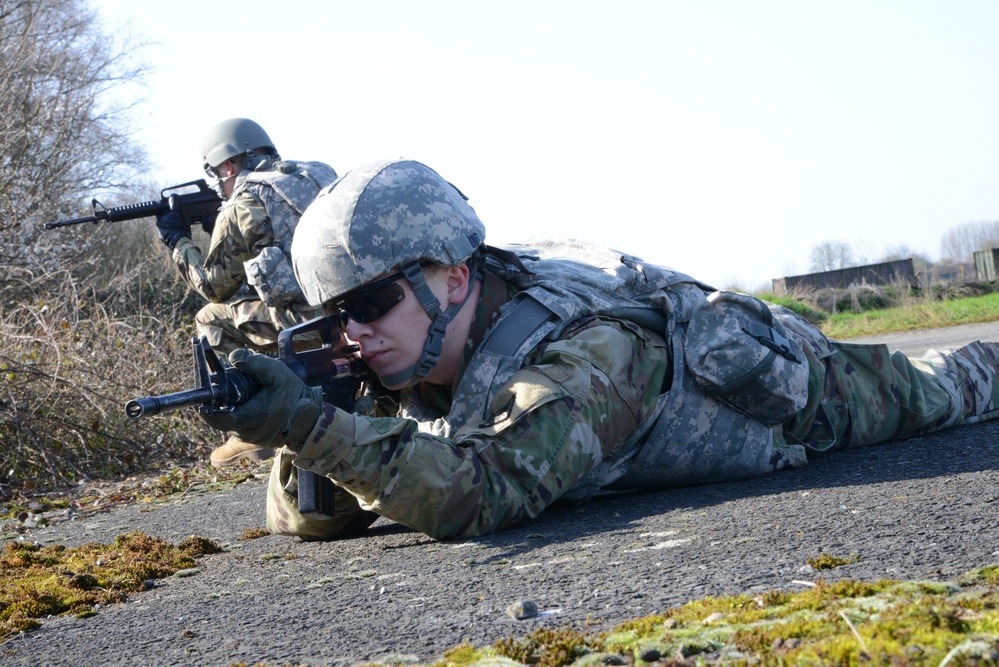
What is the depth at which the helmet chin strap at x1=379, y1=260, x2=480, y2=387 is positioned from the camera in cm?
357

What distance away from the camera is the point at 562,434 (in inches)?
130

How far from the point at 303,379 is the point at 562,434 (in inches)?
32.6

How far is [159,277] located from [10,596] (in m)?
11.7

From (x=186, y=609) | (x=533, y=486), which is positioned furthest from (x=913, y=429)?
(x=186, y=609)

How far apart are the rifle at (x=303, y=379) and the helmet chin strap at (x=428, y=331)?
0.13 m

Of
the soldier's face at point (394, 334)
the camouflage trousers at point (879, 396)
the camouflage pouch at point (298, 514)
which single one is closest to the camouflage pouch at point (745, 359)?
the camouflage trousers at point (879, 396)

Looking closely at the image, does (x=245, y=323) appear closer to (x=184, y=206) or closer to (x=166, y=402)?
(x=184, y=206)

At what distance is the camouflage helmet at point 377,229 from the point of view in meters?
3.54

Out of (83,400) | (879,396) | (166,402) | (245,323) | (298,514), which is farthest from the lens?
(83,400)

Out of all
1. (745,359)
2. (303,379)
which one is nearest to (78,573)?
(303,379)

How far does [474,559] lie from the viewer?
3.14 meters

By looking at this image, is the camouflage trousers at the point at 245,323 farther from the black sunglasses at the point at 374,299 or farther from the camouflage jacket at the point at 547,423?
the black sunglasses at the point at 374,299

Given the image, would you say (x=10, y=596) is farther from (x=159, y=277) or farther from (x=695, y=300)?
(x=159, y=277)

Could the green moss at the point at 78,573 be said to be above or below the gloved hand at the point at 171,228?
below
